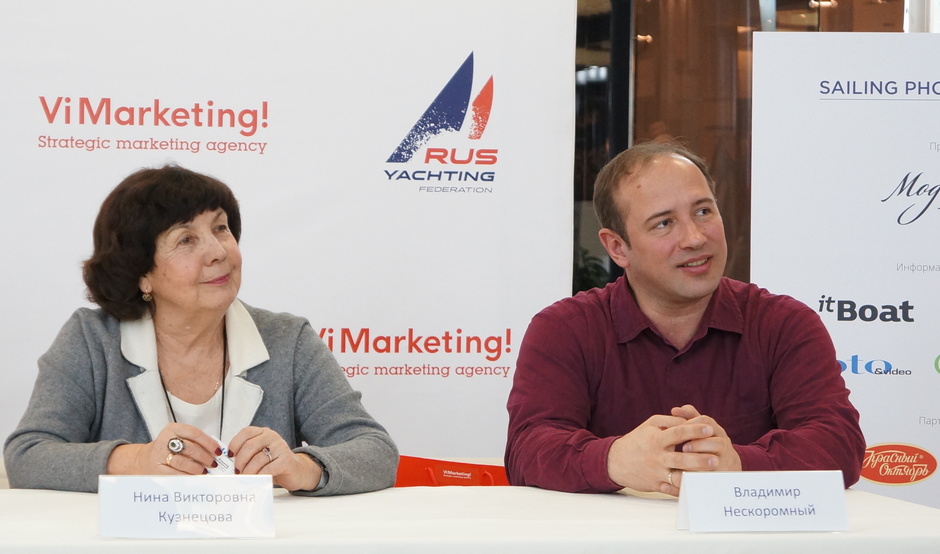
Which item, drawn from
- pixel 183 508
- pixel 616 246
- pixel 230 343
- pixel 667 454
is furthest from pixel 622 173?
pixel 183 508

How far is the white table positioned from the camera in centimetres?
104

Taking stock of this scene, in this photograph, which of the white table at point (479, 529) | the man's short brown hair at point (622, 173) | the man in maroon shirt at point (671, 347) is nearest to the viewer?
the white table at point (479, 529)

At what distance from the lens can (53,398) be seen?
6.02ft

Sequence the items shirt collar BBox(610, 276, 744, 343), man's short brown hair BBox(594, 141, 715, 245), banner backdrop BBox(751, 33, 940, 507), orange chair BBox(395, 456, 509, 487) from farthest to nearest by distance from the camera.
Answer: banner backdrop BBox(751, 33, 940, 507), orange chair BBox(395, 456, 509, 487), man's short brown hair BBox(594, 141, 715, 245), shirt collar BBox(610, 276, 744, 343)

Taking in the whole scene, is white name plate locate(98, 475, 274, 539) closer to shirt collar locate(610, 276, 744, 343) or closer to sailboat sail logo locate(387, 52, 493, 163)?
shirt collar locate(610, 276, 744, 343)

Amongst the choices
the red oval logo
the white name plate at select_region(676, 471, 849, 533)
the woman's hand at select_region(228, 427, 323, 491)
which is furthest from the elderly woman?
the red oval logo

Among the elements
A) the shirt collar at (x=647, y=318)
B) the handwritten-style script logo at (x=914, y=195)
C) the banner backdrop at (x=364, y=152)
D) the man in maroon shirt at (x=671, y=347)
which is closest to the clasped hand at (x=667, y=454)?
the man in maroon shirt at (x=671, y=347)

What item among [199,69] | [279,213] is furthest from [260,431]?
[199,69]

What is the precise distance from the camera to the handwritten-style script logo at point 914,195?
132 inches

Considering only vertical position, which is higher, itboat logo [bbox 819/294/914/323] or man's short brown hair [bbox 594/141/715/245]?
man's short brown hair [bbox 594/141/715/245]

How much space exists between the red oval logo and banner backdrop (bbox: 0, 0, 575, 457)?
3.83 feet

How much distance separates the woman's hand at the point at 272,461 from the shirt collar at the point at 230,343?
0.46 m

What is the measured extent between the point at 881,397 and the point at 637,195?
1.82 metres

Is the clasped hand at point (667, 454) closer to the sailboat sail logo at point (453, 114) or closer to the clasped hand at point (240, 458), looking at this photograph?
the clasped hand at point (240, 458)
